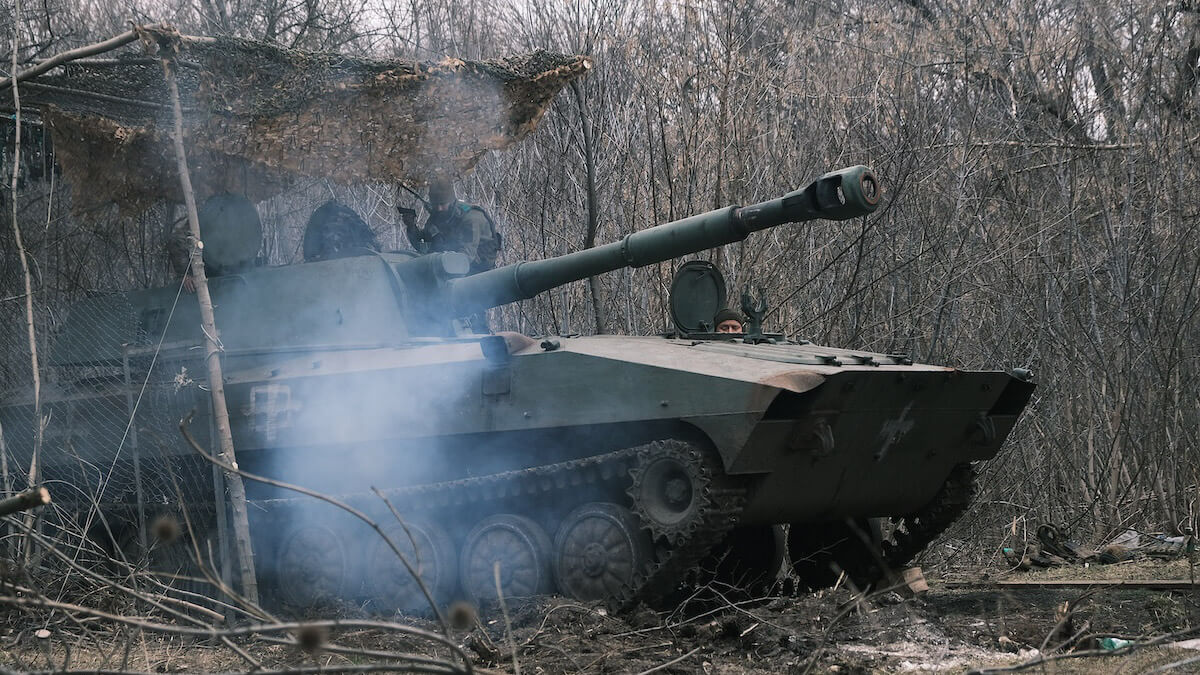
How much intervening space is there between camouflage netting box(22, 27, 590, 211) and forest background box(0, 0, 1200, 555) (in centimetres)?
193

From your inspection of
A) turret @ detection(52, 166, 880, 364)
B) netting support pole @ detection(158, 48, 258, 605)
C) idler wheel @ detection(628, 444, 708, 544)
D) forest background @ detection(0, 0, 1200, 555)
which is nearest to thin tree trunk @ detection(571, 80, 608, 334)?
forest background @ detection(0, 0, 1200, 555)

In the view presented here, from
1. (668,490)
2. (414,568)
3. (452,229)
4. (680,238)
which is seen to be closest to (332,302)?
(452,229)

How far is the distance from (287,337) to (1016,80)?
9.27 m

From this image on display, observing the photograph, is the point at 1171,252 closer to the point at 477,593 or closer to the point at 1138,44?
the point at 1138,44

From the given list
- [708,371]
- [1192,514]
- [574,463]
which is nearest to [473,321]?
[574,463]

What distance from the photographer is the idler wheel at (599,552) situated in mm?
7965

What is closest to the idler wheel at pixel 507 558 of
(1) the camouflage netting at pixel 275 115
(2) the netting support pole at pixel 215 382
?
(2) the netting support pole at pixel 215 382

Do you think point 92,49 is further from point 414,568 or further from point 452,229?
point 414,568

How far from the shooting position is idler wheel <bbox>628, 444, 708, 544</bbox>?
7.58 m

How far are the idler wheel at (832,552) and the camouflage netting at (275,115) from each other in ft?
13.2

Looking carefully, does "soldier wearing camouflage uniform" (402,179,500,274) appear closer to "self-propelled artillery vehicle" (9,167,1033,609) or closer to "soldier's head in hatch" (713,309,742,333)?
"self-propelled artillery vehicle" (9,167,1033,609)

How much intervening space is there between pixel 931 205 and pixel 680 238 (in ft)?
22.2

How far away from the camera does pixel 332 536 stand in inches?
362

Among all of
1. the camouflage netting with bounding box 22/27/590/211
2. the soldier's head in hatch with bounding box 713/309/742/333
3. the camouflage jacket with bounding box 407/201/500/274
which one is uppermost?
the camouflage netting with bounding box 22/27/590/211
